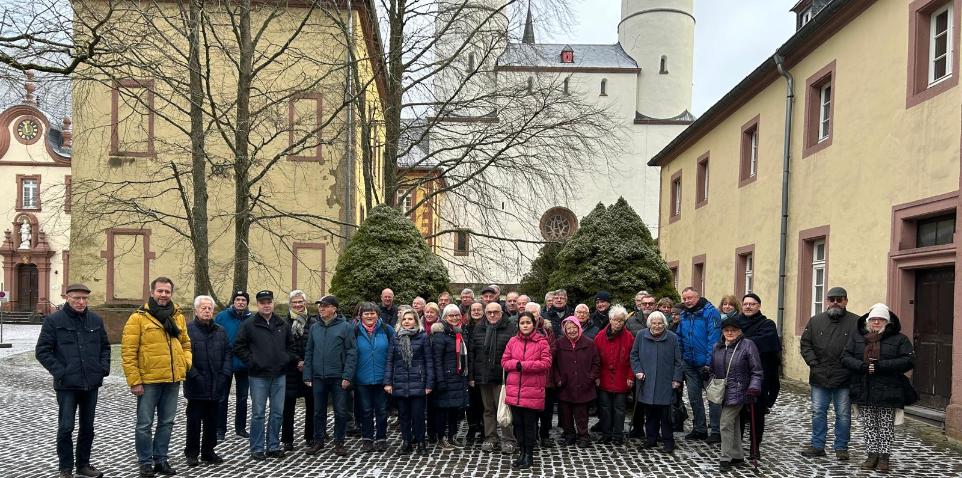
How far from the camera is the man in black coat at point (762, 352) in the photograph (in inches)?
288

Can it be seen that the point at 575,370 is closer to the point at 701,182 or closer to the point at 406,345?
the point at 406,345

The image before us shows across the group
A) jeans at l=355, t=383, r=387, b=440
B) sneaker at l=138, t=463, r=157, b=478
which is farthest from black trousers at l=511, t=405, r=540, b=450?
sneaker at l=138, t=463, r=157, b=478

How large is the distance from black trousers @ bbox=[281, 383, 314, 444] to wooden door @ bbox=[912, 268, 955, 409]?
801 centimetres

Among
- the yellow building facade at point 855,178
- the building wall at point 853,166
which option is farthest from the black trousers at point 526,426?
the building wall at point 853,166

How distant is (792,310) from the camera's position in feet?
44.3

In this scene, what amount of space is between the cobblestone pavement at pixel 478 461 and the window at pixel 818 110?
611 cm

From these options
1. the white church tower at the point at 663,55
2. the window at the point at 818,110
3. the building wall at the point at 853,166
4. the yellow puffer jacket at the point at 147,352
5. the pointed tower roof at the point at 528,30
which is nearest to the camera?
the yellow puffer jacket at the point at 147,352

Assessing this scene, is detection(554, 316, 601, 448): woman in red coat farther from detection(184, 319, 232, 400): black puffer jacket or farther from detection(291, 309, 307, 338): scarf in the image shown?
detection(184, 319, 232, 400): black puffer jacket

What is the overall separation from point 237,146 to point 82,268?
37.6ft

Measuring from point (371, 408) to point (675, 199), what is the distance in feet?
58.8

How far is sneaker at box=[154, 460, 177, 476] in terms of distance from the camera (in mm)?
6488

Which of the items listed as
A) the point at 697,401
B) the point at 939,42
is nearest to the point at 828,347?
the point at 697,401

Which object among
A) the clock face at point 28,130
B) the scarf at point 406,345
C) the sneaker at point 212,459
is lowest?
the sneaker at point 212,459

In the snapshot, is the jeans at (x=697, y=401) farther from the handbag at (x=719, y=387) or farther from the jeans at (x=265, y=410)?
the jeans at (x=265, y=410)
